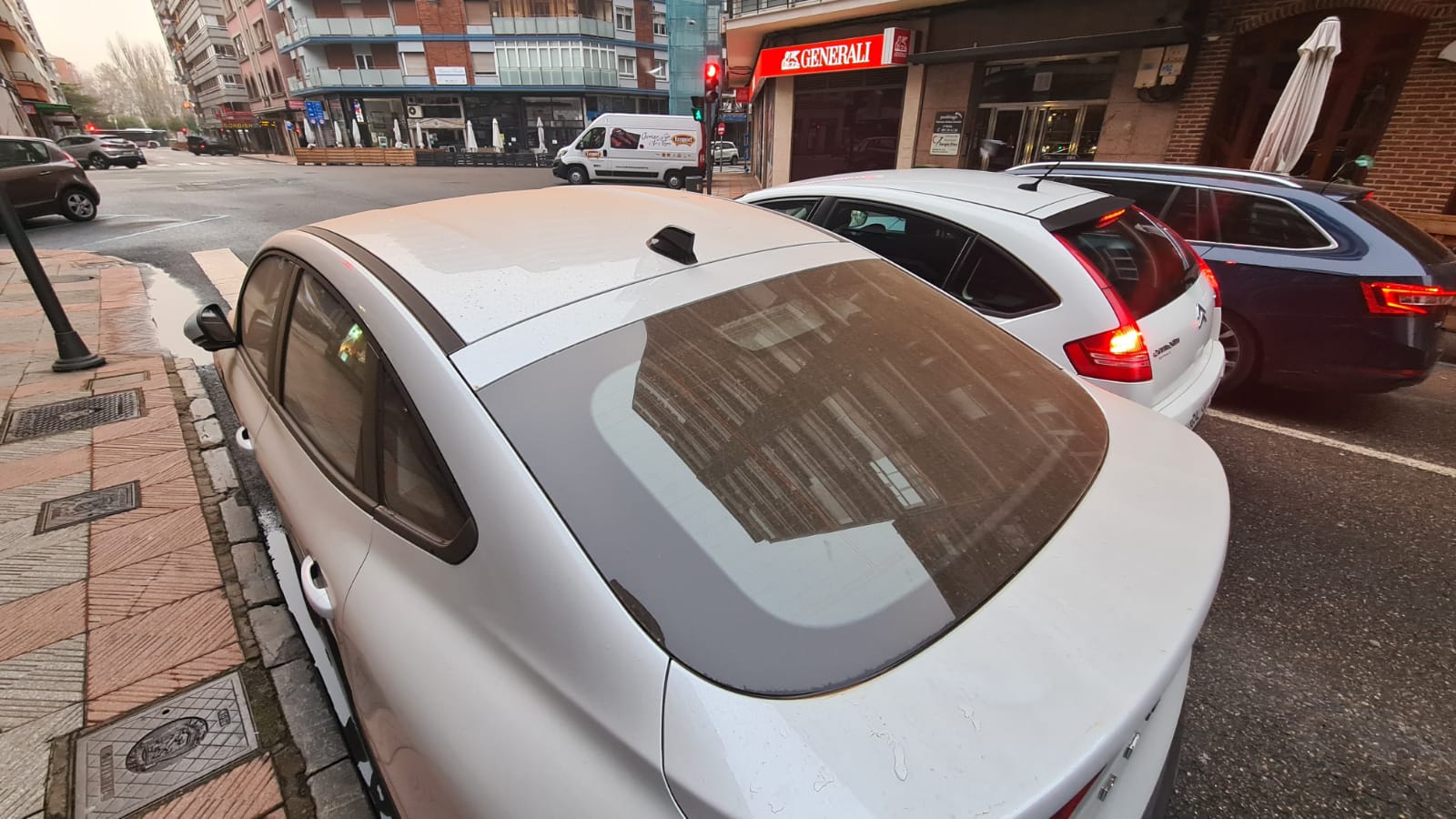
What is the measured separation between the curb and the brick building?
650 cm

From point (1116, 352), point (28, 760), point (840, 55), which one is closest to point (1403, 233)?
point (1116, 352)

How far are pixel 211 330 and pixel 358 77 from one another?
172 ft

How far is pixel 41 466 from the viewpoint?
348 centimetres

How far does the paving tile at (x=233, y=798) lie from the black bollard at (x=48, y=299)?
15.6 feet

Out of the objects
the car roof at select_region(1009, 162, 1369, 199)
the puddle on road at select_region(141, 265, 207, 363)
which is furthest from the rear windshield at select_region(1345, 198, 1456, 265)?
the puddle on road at select_region(141, 265, 207, 363)

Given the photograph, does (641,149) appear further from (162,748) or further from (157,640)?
(162,748)

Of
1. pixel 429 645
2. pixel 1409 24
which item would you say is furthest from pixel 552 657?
pixel 1409 24

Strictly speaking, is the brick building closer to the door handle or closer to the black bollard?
the door handle

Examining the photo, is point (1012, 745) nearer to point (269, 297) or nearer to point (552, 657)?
point (552, 657)

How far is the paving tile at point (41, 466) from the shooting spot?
3355 mm

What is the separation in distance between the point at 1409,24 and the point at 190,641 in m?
13.2

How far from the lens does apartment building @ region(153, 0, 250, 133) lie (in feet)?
199

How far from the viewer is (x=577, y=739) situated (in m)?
0.91

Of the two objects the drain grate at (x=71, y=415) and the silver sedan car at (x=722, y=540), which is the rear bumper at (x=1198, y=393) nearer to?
the silver sedan car at (x=722, y=540)
